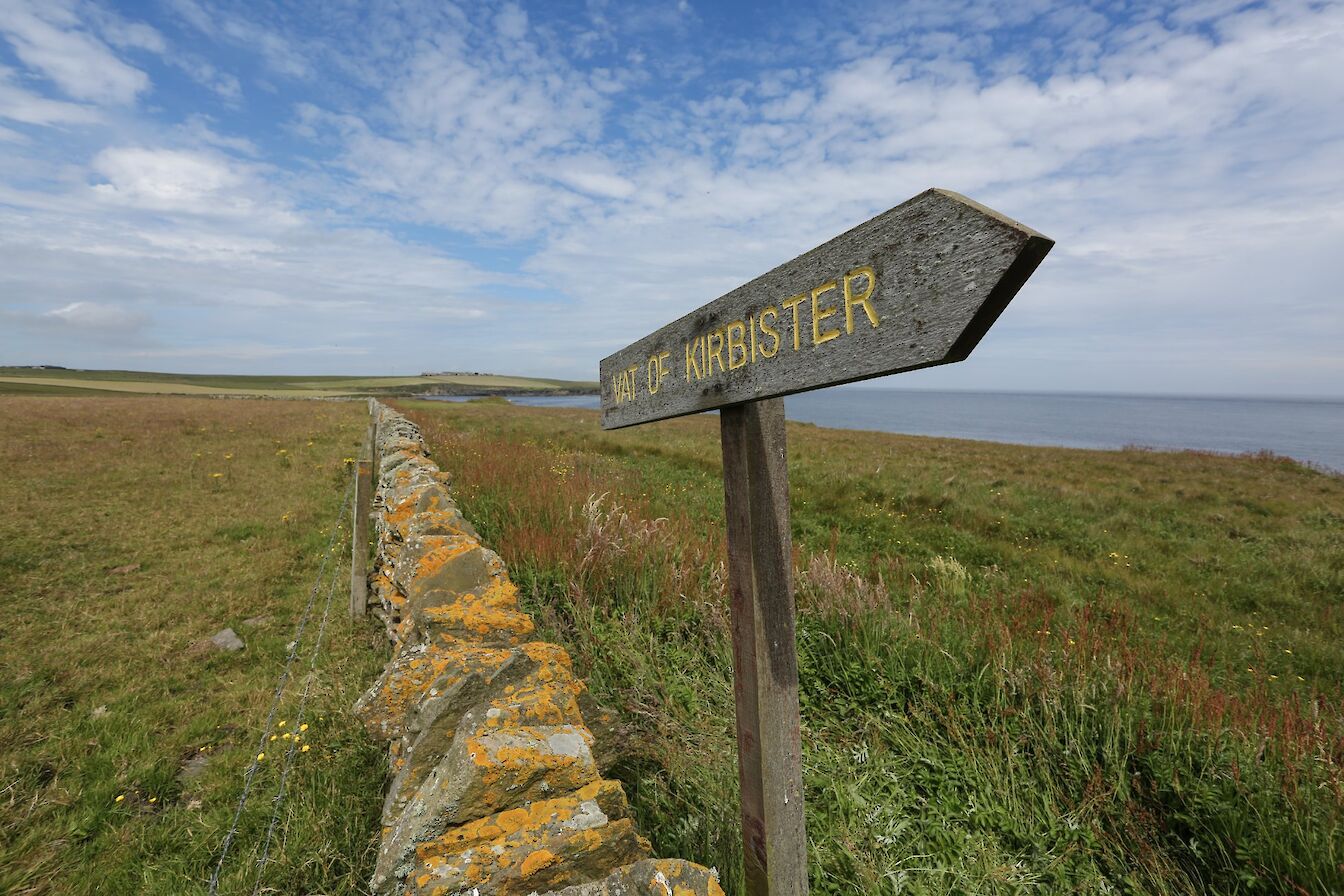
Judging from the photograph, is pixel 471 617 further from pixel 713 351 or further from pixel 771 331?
pixel 771 331

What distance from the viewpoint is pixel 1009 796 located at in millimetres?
2611

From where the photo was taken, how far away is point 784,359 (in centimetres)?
143

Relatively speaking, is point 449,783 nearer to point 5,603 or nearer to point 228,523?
point 5,603

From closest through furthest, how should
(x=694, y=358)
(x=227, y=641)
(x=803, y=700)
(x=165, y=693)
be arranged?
(x=694, y=358) < (x=803, y=700) < (x=165, y=693) < (x=227, y=641)

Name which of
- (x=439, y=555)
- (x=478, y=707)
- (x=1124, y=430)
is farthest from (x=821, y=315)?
(x=1124, y=430)

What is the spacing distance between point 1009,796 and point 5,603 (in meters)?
8.28

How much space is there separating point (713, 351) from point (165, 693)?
4.86 meters

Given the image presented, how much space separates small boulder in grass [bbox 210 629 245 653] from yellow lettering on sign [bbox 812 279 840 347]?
5.51 meters

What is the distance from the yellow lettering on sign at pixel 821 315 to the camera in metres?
1.28

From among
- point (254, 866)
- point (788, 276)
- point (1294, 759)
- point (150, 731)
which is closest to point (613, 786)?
point (788, 276)

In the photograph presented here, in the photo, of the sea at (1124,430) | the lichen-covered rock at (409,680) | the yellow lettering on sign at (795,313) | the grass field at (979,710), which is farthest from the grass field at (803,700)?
the sea at (1124,430)

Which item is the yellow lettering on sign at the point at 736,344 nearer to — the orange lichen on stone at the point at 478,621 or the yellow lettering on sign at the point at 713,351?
the yellow lettering on sign at the point at 713,351

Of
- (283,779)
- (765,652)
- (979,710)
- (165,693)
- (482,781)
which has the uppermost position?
(765,652)

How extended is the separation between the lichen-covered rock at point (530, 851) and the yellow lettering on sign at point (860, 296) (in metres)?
1.62
